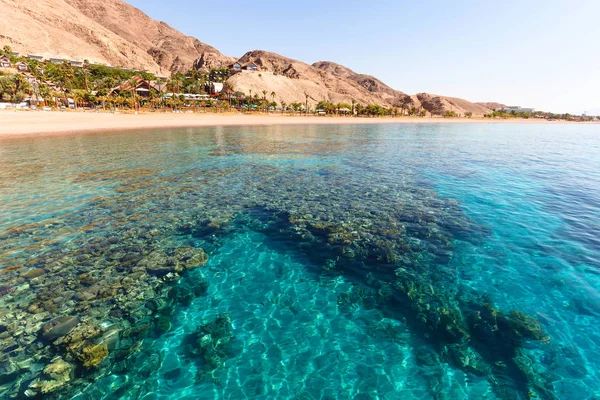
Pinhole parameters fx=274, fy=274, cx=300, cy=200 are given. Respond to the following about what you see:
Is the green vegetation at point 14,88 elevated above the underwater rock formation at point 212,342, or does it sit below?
above

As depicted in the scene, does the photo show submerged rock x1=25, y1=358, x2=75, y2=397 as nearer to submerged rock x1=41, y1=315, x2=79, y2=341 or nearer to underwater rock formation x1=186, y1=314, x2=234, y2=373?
submerged rock x1=41, y1=315, x2=79, y2=341

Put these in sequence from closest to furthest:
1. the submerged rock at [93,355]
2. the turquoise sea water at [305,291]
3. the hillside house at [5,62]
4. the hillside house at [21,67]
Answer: the turquoise sea water at [305,291] < the submerged rock at [93,355] < the hillside house at [21,67] < the hillside house at [5,62]

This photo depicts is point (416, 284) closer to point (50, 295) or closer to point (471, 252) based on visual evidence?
point (471, 252)

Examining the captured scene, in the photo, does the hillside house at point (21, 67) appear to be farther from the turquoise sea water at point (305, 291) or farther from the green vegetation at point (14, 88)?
the turquoise sea water at point (305, 291)

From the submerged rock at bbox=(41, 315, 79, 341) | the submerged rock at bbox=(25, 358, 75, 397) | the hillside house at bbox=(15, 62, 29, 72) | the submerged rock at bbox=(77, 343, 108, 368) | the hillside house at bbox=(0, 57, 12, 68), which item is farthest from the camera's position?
the hillside house at bbox=(0, 57, 12, 68)

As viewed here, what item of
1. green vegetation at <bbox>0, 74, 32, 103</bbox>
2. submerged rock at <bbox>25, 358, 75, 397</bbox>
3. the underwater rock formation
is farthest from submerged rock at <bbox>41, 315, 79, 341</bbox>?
green vegetation at <bbox>0, 74, 32, 103</bbox>

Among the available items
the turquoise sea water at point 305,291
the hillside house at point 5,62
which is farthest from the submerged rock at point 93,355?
the hillside house at point 5,62

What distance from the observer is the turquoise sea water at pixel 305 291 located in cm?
582

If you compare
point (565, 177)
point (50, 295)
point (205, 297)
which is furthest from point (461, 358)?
point (565, 177)

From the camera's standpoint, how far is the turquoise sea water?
19.1 feet

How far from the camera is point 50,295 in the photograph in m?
8.04

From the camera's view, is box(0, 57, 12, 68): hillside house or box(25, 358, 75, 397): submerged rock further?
box(0, 57, 12, 68): hillside house

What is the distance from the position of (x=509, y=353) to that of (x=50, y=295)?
1233 centimetres

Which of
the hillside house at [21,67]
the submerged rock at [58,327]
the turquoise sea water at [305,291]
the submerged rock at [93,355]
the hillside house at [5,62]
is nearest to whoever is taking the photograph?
the turquoise sea water at [305,291]
